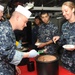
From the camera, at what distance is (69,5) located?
2473 millimetres

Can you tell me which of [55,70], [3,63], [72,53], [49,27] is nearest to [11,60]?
[3,63]

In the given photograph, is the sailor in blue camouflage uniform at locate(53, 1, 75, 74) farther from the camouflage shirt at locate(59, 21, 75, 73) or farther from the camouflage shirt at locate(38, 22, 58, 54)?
the camouflage shirt at locate(38, 22, 58, 54)

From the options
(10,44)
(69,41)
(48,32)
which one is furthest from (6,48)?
(48,32)

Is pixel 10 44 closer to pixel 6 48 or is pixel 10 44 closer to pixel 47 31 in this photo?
pixel 6 48

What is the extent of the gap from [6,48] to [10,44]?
0.18ft

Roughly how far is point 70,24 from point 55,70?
0.99m

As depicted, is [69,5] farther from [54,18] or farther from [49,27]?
[54,18]

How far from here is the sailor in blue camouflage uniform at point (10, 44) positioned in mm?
1592

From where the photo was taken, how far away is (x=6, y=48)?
1.58 m

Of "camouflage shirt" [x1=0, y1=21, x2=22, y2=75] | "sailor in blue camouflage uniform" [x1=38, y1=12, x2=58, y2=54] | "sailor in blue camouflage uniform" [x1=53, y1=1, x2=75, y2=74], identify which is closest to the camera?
"camouflage shirt" [x1=0, y1=21, x2=22, y2=75]

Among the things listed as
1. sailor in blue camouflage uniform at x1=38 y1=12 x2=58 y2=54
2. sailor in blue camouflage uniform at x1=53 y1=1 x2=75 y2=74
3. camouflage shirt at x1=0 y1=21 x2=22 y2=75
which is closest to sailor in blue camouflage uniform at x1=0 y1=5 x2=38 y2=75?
camouflage shirt at x1=0 y1=21 x2=22 y2=75

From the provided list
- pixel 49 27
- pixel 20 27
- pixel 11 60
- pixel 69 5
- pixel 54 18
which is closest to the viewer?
pixel 11 60

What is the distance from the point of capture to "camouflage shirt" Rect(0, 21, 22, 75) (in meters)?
1.58

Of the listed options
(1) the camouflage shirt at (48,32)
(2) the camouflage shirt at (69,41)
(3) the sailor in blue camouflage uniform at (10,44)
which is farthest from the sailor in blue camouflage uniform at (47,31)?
(3) the sailor in blue camouflage uniform at (10,44)
